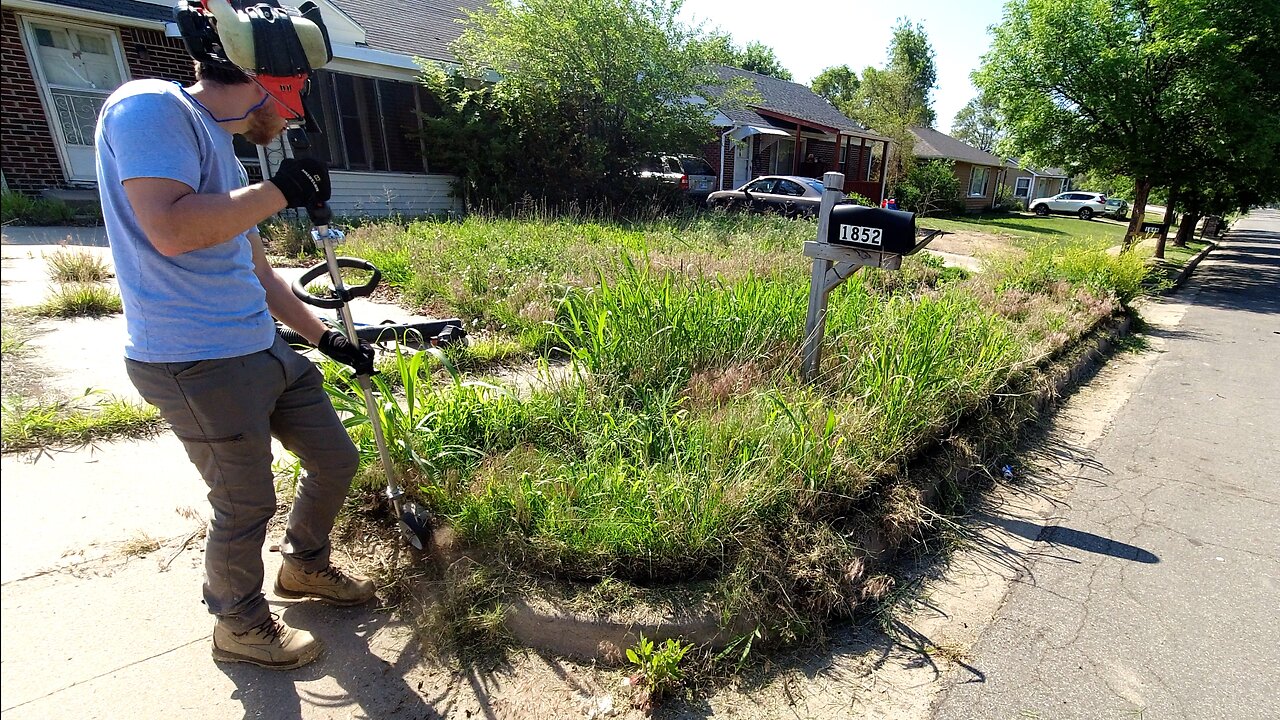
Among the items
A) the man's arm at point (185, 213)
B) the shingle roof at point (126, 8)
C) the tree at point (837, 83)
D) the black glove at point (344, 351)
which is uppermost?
the tree at point (837, 83)

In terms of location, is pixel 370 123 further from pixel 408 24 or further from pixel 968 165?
pixel 968 165

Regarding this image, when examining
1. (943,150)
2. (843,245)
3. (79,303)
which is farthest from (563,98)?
(943,150)

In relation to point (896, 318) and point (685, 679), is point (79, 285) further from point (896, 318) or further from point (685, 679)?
point (896, 318)

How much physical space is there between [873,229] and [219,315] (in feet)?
9.43

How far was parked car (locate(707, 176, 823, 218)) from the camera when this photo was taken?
16.7 meters

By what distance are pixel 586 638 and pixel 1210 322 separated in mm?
10233

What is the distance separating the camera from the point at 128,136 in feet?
5.32

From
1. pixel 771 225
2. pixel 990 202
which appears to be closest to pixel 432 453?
pixel 771 225

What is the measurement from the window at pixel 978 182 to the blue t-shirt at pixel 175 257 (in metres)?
41.8

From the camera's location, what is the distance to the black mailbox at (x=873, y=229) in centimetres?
324

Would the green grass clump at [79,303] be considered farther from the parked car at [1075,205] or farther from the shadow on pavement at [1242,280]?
the parked car at [1075,205]

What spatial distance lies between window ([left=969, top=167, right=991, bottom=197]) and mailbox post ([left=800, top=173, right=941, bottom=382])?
39.2 meters

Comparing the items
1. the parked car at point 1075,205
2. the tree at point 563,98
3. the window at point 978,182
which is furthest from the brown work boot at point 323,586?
the parked car at point 1075,205

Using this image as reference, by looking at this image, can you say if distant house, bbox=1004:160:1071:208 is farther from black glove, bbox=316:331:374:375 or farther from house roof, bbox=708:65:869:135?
black glove, bbox=316:331:374:375
